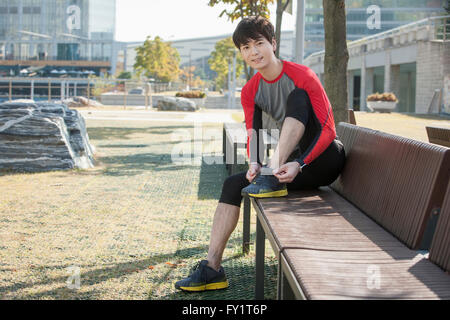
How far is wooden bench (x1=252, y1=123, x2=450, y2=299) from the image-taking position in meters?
1.90

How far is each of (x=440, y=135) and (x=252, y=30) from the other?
2.99 metres

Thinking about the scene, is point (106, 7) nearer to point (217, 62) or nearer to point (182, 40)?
point (217, 62)

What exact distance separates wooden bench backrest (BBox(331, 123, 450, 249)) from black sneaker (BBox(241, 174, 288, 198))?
46cm

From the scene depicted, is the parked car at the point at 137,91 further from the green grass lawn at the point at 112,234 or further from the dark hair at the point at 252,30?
the dark hair at the point at 252,30

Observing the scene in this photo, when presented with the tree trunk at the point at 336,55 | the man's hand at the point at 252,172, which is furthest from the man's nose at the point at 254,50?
the tree trunk at the point at 336,55

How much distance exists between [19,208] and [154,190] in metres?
1.72

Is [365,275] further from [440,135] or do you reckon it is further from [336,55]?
[336,55]

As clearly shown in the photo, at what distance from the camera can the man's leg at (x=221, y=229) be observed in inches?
128

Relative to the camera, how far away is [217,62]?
74.9 meters

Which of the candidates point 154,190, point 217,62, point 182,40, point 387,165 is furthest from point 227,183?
point 182,40

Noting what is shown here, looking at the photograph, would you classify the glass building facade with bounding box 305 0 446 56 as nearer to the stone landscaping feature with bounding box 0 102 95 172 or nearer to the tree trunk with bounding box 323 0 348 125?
the stone landscaping feature with bounding box 0 102 95 172

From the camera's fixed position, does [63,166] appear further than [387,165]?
Yes

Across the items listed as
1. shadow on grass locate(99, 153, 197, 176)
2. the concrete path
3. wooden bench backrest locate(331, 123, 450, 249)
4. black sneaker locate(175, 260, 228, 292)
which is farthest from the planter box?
black sneaker locate(175, 260, 228, 292)
